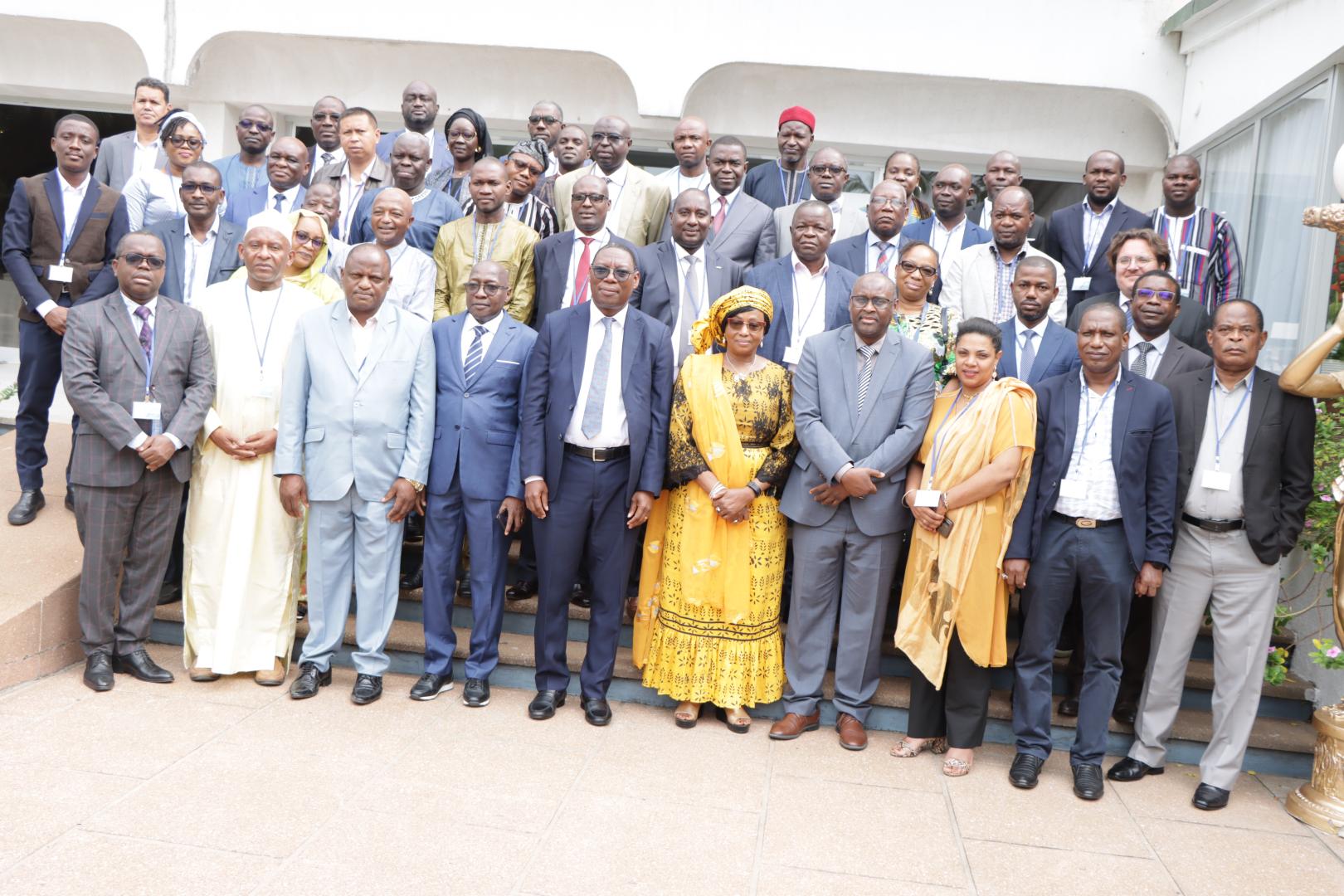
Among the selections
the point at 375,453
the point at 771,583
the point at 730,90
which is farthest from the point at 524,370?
the point at 730,90

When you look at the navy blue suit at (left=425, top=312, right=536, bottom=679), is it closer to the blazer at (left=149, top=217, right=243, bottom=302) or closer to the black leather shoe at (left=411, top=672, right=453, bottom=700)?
the black leather shoe at (left=411, top=672, right=453, bottom=700)

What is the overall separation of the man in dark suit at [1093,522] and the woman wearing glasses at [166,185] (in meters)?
4.84

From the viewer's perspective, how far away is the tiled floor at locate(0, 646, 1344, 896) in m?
3.78

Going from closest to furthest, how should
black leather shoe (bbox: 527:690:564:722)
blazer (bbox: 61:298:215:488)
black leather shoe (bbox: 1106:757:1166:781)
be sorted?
black leather shoe (bbox: 1106:757:1166:781) → blazer (bbox: 61:298:215:488) → black leather shoe (bbox: 527:690:564:722)

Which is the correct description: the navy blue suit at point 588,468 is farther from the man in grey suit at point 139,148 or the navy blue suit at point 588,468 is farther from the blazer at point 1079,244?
the man in grey suit at point 139,148

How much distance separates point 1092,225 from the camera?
22.0 ft

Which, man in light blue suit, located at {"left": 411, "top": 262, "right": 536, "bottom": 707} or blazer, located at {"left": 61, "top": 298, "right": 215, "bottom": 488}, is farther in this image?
man in light blue suit, located at {"left": 411, "top": 262, "right": 536, "bottom": 707}

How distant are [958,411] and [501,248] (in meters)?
2.65

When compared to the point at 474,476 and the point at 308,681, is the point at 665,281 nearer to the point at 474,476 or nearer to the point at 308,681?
the point at 474,476

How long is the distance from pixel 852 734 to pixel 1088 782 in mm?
1028

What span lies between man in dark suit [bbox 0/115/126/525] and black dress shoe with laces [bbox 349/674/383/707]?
8.55 ft

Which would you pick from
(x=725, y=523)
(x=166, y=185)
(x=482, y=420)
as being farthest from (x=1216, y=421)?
(x=166, y=185)

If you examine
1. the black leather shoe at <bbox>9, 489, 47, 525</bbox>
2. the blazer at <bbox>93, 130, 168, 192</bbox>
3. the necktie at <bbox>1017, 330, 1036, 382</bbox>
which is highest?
the blazer at <bbox>93, 130, 168, 192</bbox>

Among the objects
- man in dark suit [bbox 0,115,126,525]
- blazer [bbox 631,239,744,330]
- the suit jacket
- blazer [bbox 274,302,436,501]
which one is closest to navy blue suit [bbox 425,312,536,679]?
blazer [bbox 274,302,436,501]
